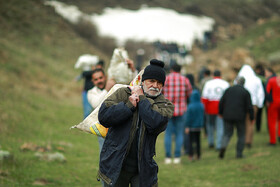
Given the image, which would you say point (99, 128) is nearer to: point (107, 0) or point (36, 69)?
point (36, 69)

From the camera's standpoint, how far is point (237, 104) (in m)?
8.88

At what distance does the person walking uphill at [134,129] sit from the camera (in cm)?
377

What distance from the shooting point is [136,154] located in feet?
12.7

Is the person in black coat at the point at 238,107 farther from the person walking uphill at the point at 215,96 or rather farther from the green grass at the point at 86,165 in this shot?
the person walking uphill at the point at 215,96

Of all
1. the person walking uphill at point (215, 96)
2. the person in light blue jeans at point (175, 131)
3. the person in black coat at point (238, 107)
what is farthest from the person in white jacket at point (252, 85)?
the person in light blue jeans at point (175, 131)

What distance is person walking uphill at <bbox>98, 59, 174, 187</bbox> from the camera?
3.77m

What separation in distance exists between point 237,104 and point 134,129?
220 inches

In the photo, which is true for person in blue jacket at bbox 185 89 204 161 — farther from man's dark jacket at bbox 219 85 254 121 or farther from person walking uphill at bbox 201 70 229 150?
person walking uphill at bbox 201 70 229 150

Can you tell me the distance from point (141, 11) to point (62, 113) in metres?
50.3

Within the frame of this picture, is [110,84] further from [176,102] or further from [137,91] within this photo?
[176,102]

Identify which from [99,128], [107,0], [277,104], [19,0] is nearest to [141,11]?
[107,0]

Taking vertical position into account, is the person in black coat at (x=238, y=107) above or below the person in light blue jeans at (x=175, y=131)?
above

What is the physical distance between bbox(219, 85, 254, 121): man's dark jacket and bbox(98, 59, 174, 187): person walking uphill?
5.18 m

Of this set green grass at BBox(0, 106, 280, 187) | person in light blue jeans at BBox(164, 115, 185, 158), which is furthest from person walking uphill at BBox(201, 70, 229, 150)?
person in light blue jeans at BBox(164, 115, 185, 158)
